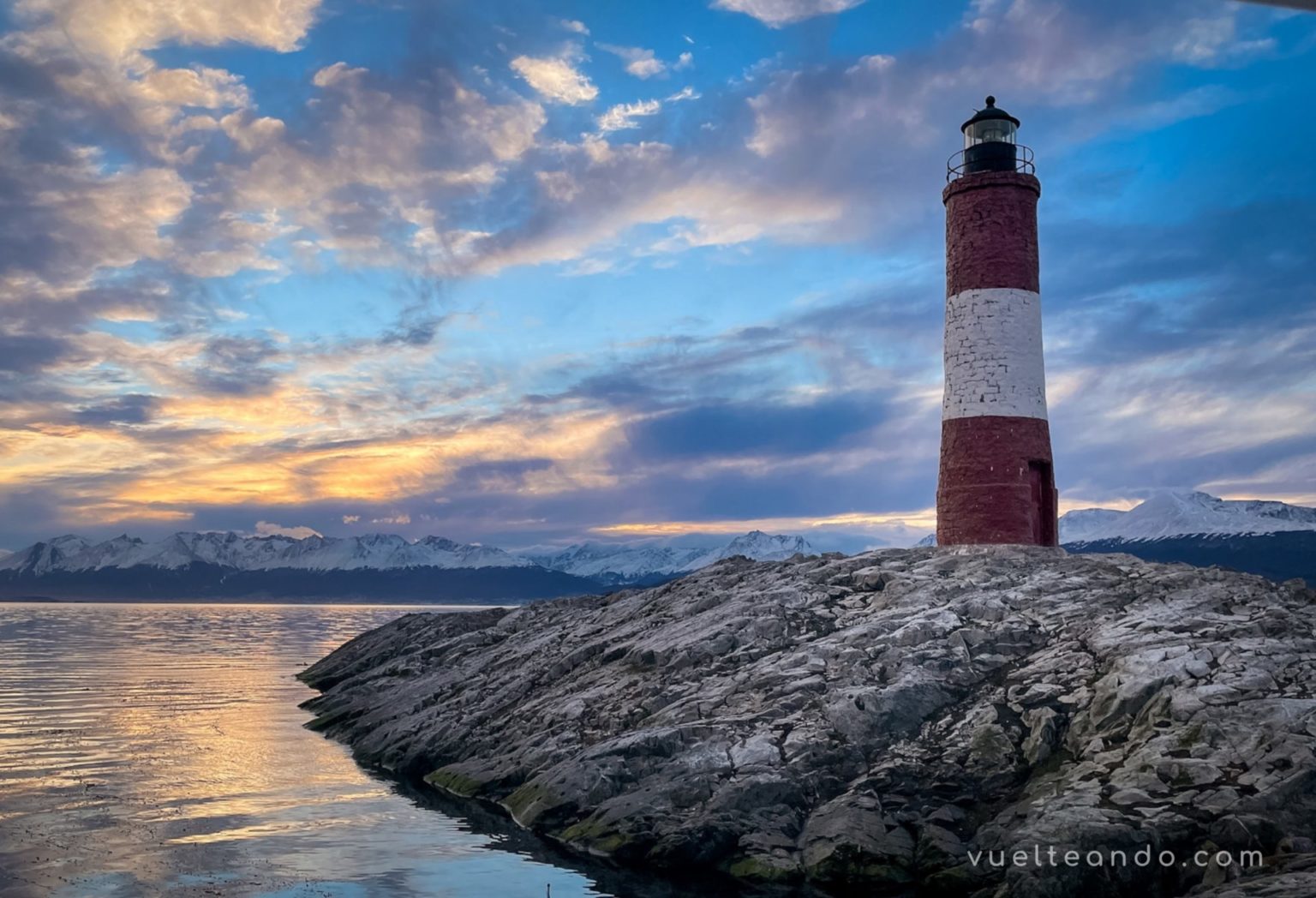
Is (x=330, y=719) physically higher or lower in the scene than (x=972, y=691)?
lower

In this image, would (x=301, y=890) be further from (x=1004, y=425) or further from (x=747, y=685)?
(x=1004, y=425)

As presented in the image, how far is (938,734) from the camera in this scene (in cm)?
2072

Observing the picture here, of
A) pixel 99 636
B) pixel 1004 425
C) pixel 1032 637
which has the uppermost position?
pixel 1004 425

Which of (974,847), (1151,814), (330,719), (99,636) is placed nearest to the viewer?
(1151,814)

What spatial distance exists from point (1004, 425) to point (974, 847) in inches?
667

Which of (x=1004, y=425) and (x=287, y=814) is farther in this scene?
(x=1004, y=425)

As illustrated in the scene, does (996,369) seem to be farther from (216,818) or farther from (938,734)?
(216,818)

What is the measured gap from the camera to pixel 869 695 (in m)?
21.8

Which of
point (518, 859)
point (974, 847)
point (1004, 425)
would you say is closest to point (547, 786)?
point (518, 859)

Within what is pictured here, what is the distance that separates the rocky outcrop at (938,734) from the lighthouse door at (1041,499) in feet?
8.81

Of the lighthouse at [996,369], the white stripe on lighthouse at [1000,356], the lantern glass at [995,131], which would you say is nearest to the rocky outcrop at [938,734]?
the lighthouse at [996,369]

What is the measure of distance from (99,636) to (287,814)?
111m

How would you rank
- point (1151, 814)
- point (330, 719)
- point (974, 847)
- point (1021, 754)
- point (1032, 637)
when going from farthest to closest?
point (330, 719) < point (1032, 637) < point (1021, 754) < point (974, 847) < point (1151, 814)

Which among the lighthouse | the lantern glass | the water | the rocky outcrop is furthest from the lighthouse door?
the water
